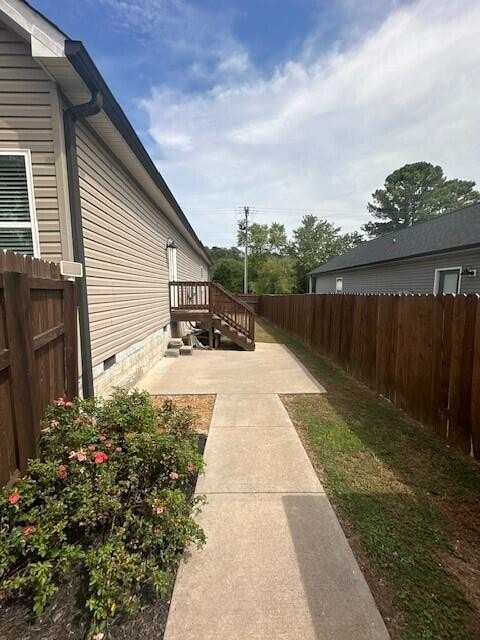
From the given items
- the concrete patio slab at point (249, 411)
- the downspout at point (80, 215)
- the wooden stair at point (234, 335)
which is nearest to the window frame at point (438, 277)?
the wooden stair at point (234, 335)

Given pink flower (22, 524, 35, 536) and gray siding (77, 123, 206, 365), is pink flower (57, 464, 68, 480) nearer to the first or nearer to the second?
pink flower (22, 524, 35, 536)

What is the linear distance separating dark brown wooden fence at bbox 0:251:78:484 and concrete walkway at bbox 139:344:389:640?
135 centimetres

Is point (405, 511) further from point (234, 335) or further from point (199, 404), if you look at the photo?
point (234, 335)

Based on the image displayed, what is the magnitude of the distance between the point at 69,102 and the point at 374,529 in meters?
4.91

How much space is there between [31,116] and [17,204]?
912 mm

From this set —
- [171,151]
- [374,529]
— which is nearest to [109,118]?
[374,529]

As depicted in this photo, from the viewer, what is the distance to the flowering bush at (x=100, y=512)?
57.5 inches

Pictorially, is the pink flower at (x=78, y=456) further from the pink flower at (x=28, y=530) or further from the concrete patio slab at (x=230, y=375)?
the concrete patio slab at (x=230, y=375)

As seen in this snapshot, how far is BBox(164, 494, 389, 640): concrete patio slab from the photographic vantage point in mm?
1445

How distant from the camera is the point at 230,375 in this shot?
6.22 meters

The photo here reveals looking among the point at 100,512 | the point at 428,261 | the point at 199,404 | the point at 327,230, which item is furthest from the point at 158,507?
the point at 327,230

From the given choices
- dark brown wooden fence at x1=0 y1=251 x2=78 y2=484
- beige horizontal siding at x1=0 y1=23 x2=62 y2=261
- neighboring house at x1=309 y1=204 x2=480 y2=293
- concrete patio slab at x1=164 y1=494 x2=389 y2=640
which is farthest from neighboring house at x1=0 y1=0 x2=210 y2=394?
neighboring house at x1=309 y1=204 x2=480 y2=293

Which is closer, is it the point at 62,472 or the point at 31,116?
the point at 62,472

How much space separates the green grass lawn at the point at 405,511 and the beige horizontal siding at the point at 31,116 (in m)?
3.92
